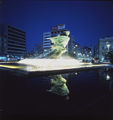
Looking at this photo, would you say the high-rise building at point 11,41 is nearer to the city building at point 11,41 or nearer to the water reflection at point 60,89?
the city building at point 11,41

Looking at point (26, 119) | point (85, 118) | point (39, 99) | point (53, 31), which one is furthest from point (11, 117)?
point (53, 31)

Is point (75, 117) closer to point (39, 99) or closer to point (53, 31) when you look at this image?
point (39, 99)

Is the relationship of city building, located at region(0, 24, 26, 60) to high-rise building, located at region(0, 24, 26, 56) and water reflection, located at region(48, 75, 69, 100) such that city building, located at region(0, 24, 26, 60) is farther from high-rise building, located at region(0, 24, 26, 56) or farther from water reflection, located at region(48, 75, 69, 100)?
water reflection, located at region(48, 75, 69, 100)

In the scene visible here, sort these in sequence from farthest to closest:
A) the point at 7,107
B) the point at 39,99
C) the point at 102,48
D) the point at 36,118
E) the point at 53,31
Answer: the point at 53,31, the point at 102,48, the point at 39,99, the point at 7,107, the point at 36,118

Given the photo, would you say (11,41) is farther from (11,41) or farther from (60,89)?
(60,89)

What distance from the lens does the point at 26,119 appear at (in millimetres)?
3215

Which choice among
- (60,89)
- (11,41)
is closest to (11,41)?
(11,41)

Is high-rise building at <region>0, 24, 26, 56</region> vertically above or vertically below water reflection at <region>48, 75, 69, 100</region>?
above

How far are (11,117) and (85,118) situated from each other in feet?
8.74

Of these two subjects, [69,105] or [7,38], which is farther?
[7,38]

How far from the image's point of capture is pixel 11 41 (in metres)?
67.2

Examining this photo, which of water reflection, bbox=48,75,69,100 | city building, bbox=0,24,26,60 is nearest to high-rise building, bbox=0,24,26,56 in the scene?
city building, bbox=0,24,26,60

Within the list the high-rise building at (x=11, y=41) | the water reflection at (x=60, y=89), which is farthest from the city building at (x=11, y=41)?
the water reflection at (x=60, y=89)

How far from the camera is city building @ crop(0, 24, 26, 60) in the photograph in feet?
208
